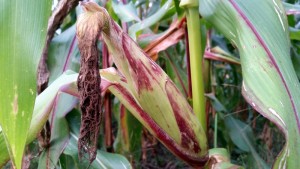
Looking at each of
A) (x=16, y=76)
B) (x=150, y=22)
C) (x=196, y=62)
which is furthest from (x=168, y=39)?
(x=16, y=76)

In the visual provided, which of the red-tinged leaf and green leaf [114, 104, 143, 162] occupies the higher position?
the red-tinged leaf

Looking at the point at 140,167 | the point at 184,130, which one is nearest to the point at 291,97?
the point at 184,130

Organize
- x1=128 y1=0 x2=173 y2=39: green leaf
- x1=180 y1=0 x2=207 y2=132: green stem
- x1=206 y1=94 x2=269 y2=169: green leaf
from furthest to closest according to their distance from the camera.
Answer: x1=206 y1=94 x2=269 y2=169: green leaf, x1=128 y1=0 x2=173 y2=39: green leaf, x1=180 y1=0 x2=207 y2=132: green stem

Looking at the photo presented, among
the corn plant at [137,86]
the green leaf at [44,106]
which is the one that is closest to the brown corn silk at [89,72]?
the corn plant at [137,86]

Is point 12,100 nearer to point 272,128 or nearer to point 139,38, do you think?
point 139,38

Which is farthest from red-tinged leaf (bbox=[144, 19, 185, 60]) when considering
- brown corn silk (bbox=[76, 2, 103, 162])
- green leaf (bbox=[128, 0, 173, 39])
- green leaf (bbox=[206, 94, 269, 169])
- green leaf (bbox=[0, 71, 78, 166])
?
brown corn silk (bbox=[76, 2, 103, 162])

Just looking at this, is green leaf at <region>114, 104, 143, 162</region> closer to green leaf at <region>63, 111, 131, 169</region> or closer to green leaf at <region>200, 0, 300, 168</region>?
green leaf at <region>63, 111, 131, 169</region>

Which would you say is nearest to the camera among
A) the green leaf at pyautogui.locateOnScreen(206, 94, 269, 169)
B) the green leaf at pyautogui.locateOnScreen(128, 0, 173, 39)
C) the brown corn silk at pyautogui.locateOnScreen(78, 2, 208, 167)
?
the brown corn silk at pyautogui.locateOnScreen(78, 2, 208, 167)

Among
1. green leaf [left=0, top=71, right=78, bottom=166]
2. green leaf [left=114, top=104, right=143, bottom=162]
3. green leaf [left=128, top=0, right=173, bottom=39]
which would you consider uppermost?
green leaf [left=128, top=0, right=173, bottom=39]

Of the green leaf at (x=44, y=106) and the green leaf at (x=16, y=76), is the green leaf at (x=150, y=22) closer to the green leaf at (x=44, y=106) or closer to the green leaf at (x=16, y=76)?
the green leaf at (x=44, y=106)
